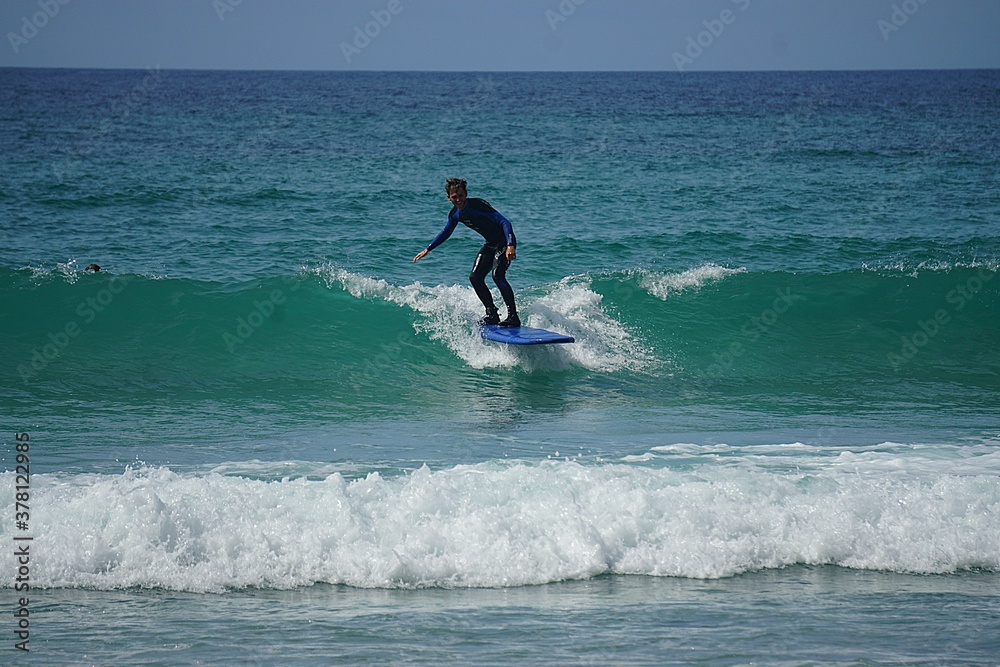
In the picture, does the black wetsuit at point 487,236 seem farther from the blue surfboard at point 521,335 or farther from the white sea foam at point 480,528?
the white sea foam at point 480,528

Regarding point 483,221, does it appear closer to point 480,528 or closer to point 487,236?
point 487,236

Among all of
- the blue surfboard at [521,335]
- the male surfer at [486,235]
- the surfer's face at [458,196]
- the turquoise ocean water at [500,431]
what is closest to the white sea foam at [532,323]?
the turquoise ocean water at [500,431]

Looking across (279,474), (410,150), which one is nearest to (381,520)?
(279,474)

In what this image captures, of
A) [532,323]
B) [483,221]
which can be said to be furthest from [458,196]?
[532,323]

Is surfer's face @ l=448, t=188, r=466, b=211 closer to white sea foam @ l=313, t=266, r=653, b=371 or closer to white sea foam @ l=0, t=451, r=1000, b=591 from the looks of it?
white sea foam @ l=313, t=266, r=653, b=371

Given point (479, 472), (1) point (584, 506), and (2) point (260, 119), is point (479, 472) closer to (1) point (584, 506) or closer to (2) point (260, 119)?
(1) point (584, 506)

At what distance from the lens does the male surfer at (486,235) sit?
10.9 meters

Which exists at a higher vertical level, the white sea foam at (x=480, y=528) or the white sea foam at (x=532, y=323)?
the white sea foam at (x=532, y=323)

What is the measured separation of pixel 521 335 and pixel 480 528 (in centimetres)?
501

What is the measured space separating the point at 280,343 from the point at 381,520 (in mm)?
6581

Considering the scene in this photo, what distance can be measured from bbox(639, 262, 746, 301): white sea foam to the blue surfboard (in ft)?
11.4

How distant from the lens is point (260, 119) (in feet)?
171

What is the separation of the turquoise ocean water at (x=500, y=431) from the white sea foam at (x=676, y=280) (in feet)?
0.21

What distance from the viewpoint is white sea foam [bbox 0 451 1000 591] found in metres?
6.32
